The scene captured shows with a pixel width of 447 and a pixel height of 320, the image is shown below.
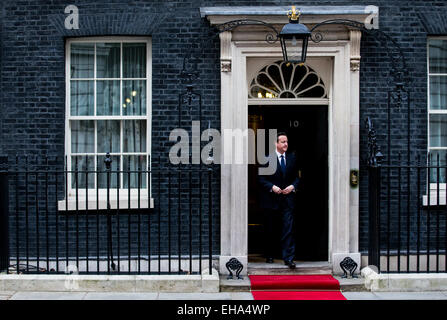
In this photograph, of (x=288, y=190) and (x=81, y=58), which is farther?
(x=81, y=58)

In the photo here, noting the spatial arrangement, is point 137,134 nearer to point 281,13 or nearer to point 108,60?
point 108,60

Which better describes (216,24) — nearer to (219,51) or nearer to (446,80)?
(219,51)

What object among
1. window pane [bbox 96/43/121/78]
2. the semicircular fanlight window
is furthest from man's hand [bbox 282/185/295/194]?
window pane [bbox 96/43/121/78]

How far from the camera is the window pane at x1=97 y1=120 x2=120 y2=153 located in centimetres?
927

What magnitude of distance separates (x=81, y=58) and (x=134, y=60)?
2.52 feet

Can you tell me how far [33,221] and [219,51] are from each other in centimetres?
357

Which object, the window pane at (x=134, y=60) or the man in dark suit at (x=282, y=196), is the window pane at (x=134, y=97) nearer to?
the window pane at (x=134, y=60)

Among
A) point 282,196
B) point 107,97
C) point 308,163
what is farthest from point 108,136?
point 308,163

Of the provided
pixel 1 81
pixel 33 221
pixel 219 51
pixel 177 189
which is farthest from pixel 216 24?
pixel 33 221

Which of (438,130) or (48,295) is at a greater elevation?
(438,130)

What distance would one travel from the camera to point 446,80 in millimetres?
9430

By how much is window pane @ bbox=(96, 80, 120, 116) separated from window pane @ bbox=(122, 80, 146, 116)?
108 mm

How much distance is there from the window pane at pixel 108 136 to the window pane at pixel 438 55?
4.72 metres

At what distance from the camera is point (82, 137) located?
30.4ft
